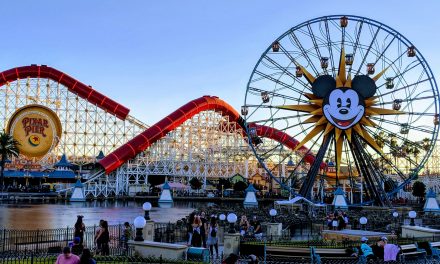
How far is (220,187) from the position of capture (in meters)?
82.4

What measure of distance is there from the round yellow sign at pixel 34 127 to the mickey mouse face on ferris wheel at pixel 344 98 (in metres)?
41.5

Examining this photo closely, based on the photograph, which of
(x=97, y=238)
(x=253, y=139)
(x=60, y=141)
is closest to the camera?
(x=97, y=238)

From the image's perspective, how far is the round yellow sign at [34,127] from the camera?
66938 millimetres

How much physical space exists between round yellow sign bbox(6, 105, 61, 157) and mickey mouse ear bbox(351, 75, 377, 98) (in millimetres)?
43250

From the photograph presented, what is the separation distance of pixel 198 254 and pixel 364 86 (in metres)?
26.4

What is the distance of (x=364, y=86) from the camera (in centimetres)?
3700

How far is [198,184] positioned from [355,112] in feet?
142

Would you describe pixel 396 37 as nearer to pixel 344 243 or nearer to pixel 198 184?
pixel 344 243

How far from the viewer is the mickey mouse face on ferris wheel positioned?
3697 centimetres

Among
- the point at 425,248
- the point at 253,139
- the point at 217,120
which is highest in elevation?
the point at 217,120

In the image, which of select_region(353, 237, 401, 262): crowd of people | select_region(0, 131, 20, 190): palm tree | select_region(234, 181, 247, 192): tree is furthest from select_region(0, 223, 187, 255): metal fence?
select_region(234, 181, 247, 192): tree

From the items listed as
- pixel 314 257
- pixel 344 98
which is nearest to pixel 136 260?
pixel 314 257

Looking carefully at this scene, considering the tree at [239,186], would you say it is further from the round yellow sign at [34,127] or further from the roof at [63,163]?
the round yellow sign at [34,127]

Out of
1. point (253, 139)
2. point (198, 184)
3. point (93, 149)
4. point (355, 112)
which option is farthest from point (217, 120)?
point (355, 112)
